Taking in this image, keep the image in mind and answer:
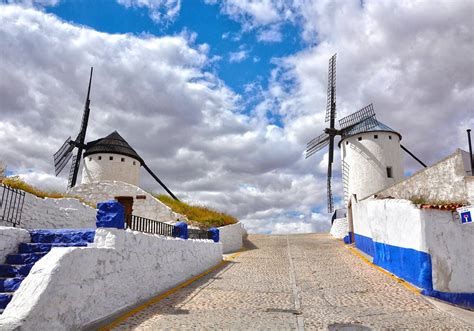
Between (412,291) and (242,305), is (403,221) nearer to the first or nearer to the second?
(412,291)

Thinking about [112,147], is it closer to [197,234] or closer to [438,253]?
[197,234]

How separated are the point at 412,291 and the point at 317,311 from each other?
3300 mm

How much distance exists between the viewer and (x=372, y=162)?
3061cm

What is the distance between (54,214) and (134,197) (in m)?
9.18

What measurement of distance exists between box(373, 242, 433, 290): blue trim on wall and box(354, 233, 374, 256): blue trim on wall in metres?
2.31

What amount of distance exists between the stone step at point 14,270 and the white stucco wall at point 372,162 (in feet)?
92.7

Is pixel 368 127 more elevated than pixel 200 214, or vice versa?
pixel 368 127

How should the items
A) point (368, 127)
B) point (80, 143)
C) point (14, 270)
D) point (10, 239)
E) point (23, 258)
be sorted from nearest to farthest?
point (14, 270) < point (23, 258) < point (10, 239) < point (80, 143) < point (368, 127)

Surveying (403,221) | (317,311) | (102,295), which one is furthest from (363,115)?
(102,295)

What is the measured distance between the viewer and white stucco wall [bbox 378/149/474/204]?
52.9 feet

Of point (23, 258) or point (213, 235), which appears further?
point (213, 235)

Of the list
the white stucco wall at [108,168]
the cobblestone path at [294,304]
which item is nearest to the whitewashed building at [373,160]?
the white stucco wall at [108,168]

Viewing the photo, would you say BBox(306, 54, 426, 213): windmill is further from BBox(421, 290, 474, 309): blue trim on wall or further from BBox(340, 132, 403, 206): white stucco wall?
BBox(421, 290, 474, 309): blue trim on wall

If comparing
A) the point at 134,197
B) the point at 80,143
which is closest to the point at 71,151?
the point at 80,143
